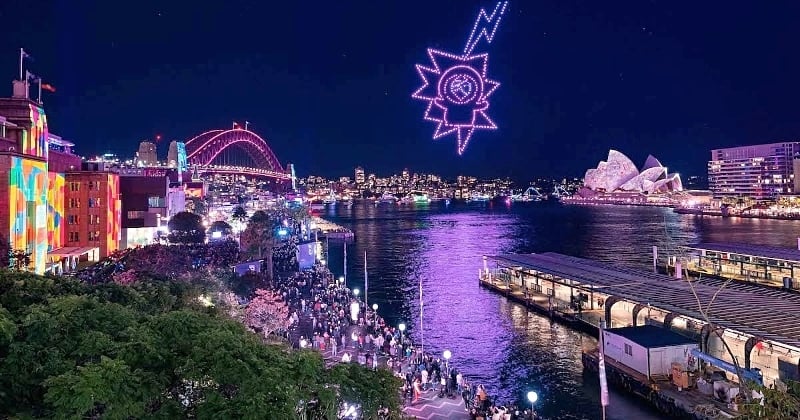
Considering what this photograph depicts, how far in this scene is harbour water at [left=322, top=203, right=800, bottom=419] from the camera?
55.8 feet

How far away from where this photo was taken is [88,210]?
29.9 metres

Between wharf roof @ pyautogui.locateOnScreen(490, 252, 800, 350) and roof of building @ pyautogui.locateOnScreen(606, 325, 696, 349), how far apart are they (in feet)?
4.03

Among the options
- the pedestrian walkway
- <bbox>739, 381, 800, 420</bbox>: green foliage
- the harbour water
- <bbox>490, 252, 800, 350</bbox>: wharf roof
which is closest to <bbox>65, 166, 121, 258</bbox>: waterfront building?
the harbour water

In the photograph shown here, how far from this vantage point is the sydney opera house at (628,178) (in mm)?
132625

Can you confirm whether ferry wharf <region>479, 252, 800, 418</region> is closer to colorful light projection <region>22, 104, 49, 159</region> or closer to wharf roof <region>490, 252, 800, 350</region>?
wharf roof <region>490, 252, 800, 350</region>

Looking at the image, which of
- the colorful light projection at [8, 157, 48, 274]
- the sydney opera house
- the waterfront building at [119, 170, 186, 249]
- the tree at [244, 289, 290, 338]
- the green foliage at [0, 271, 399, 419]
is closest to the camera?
the green foliage at [0, 271, 399, 419]

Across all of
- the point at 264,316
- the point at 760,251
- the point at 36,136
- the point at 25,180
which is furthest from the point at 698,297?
the point at 36,136

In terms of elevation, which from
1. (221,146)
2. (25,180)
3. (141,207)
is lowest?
(141,207)

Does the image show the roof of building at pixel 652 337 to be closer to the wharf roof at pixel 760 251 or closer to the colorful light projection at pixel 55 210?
the wharf roof at pixel 760 251

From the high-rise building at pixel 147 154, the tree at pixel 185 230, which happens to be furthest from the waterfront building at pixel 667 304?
the high-rise building at pixel 147 154

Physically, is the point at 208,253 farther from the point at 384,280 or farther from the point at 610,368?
the point at 610,368

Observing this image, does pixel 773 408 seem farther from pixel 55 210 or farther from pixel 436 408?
pixel 55 210

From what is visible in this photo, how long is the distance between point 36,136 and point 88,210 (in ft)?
24.7

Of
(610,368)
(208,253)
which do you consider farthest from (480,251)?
(610,368)
